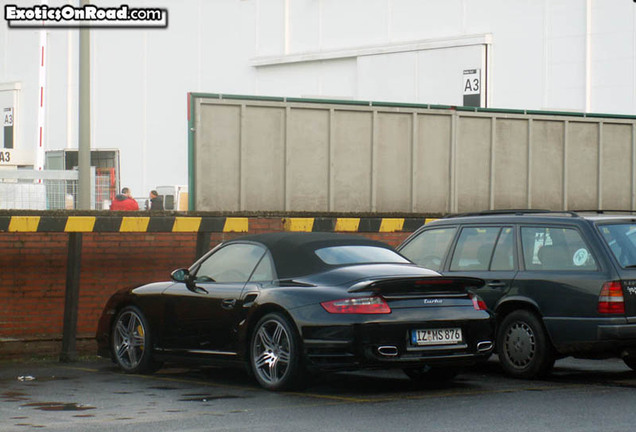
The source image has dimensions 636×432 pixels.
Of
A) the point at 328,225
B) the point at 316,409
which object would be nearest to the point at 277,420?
the point at 316,409

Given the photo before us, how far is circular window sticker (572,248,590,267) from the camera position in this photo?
10633 millimetres

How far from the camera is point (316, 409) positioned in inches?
352

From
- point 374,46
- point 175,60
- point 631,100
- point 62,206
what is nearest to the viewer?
point 62,206

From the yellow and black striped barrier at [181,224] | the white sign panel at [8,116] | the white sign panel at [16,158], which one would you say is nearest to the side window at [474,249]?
the yellow and black striped barrier at [181,224]

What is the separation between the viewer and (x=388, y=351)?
373 inches

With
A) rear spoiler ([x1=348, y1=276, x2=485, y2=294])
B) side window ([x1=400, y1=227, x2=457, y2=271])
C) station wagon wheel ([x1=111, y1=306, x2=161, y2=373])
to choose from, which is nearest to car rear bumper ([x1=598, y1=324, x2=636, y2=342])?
rear spoiler ([x1=348, y1=276, x2=485, y2=294])

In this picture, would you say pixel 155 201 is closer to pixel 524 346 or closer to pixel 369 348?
pixel 524 346

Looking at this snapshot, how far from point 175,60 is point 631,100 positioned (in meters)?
17.7

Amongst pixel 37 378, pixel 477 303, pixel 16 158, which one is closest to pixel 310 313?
pixel 477 303

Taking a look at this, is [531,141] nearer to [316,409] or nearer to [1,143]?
[316,409]

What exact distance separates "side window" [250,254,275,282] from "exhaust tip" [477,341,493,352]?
6.03ft

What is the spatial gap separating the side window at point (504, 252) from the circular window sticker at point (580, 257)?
0.73 meters

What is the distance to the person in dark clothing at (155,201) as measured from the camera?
32.7m

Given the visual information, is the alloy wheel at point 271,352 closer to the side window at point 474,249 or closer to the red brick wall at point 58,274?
the side window at point 474,249
